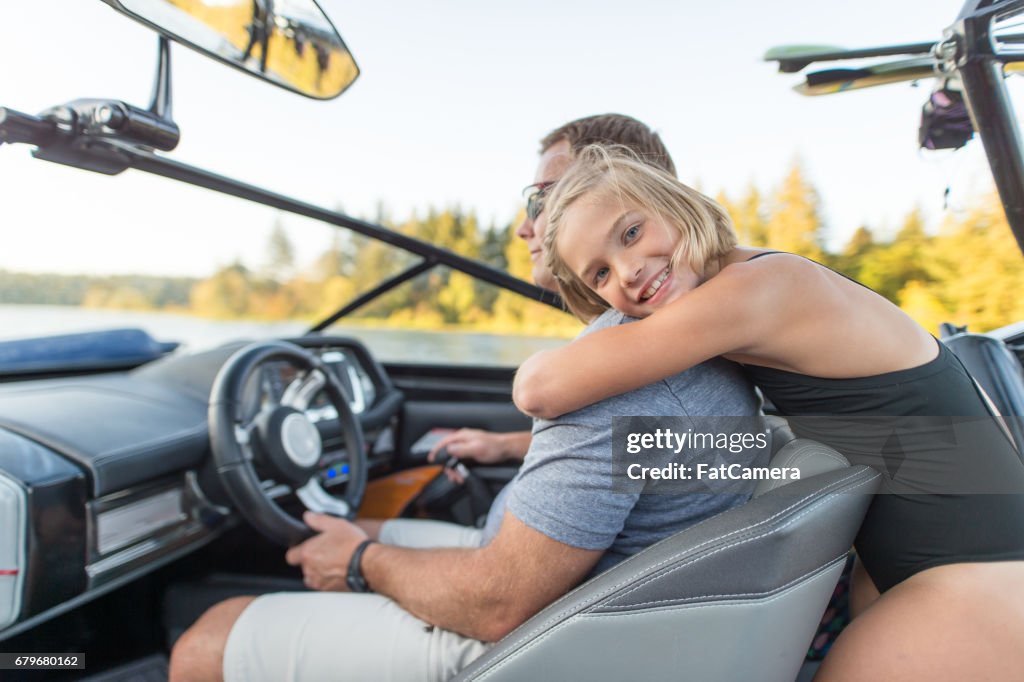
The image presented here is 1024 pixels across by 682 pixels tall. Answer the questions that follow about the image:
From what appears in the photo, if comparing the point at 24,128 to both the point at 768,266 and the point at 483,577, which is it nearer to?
the point at 483,577

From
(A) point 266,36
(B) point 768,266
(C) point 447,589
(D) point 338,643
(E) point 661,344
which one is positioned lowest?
(D) point 338,643

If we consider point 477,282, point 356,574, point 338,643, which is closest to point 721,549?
point 338,643

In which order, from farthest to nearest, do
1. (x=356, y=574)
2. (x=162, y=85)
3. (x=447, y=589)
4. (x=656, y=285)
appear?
(x=356, y=574) → (x=162, y=85) → (x=447, y=589) → (x=656, y=285)

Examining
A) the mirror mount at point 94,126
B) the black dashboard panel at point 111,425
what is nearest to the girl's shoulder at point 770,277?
the mirror mount at point 94,126

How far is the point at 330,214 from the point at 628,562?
187 centimetres

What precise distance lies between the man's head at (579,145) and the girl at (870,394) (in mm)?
351

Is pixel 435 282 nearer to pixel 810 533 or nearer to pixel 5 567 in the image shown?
pixel 5 567

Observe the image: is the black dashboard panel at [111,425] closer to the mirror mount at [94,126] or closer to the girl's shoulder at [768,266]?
the mirror mount at [94,126]

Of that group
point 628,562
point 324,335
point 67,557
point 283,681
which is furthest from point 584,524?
point 324,335

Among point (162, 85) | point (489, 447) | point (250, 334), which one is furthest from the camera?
point (250, 334)

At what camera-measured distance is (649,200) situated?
3.67 ft

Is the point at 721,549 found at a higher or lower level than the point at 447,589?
higher

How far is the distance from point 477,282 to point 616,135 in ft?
4.15

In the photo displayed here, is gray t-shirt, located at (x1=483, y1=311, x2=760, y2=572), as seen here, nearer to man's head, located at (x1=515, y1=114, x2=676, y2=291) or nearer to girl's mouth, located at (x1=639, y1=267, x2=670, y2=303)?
girl's mouth, located at (x1=639, y1=267, x2=670, y2=303)
